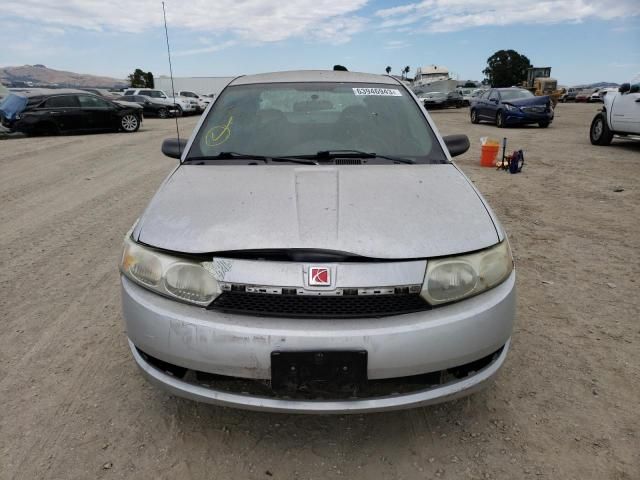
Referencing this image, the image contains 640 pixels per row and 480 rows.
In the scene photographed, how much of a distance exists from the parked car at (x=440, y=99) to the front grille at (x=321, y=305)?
2937 centimetres

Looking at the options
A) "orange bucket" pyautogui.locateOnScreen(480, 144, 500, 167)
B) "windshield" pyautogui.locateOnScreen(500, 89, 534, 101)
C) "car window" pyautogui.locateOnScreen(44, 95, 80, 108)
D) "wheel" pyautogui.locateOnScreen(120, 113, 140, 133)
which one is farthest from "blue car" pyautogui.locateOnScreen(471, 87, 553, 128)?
"car window" pyautogui.locateOnScreen(44, 95, 80, 108)

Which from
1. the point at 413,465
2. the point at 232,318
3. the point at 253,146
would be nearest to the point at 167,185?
the point at 253,146

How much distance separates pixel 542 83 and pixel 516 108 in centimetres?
3499

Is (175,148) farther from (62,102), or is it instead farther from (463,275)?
(62,102)

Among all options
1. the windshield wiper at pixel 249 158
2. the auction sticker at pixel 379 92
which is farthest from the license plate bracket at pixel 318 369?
the auction sticker at pixel 379 92

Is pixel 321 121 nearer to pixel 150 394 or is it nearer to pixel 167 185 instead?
pixel 167 185

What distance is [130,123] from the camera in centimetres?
1677

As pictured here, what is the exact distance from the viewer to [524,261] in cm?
429

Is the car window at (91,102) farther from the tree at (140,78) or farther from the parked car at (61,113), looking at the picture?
the tree at (140,78)

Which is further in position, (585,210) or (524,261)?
(585,210)

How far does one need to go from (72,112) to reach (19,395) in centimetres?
1525

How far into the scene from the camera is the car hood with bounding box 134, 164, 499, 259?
1.92 meters

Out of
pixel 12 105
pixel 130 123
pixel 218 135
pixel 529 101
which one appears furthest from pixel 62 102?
pixel 529 101

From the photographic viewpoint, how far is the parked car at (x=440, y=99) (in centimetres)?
2999
